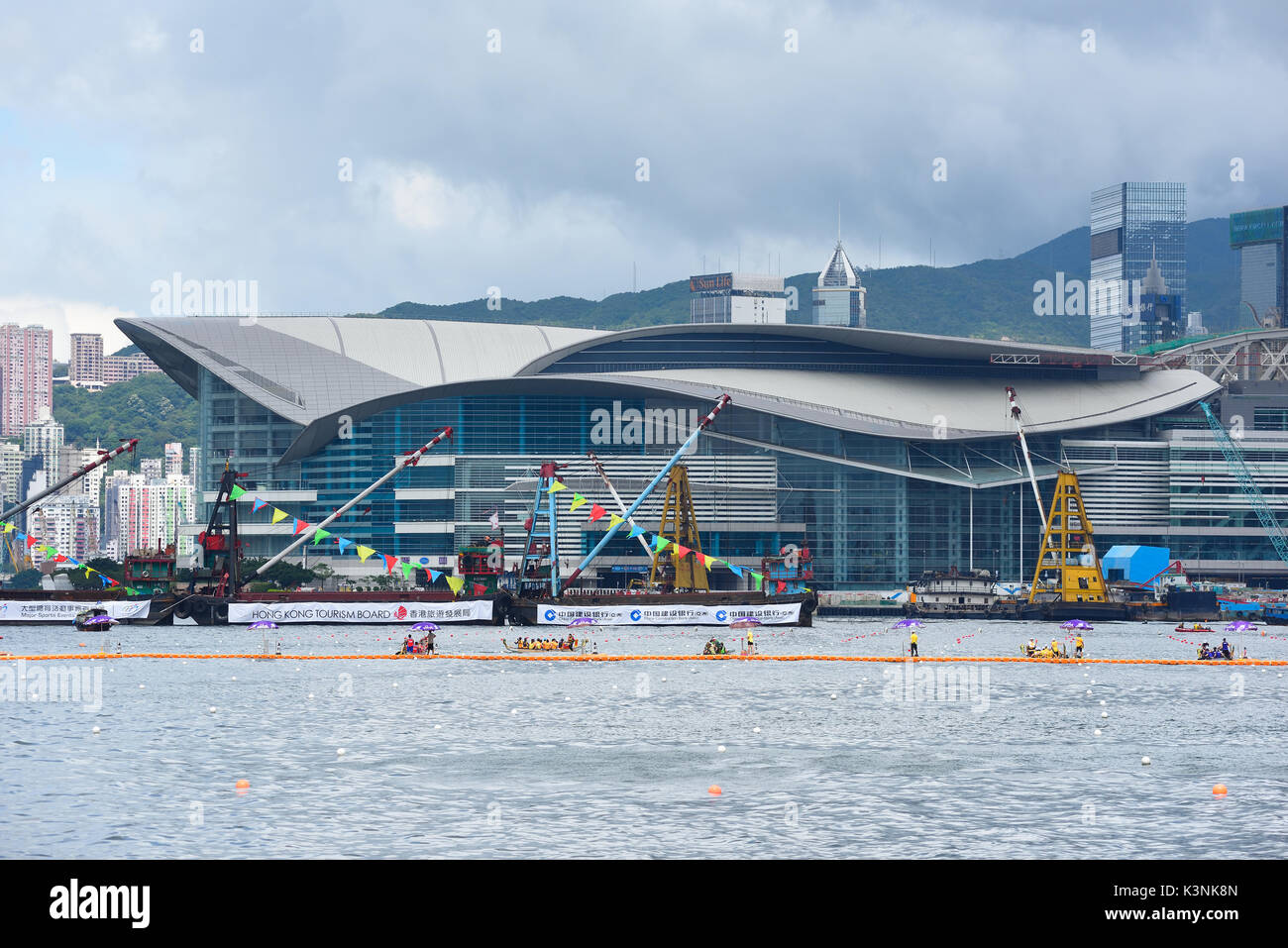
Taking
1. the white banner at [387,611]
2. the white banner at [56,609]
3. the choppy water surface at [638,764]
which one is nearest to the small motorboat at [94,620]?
the white banner at [56,609]

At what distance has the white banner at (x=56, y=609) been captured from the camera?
127750mm

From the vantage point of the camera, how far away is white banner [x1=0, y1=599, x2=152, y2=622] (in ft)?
419

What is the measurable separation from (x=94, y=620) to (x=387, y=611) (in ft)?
70.6

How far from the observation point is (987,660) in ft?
319

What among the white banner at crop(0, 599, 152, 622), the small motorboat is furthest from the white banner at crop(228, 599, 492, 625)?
the small motorboat

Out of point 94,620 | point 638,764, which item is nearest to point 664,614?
point 94,620

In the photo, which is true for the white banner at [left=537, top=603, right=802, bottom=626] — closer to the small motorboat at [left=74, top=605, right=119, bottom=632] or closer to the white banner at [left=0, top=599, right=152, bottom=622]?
the white banner at [left=0, top=599, right=152, bottom=622]

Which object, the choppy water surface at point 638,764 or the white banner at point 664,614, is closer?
the choppy water surface at point 638,764

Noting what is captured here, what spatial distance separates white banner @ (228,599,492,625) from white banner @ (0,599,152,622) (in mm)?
11879

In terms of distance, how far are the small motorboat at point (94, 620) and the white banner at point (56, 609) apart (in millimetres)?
1214

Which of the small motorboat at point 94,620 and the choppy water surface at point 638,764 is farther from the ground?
the small motorboat at point 94,620

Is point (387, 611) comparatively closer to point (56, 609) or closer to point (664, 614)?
point (664, 614)

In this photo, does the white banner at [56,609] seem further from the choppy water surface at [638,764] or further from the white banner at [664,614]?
the choppy water surface at [638,764]
